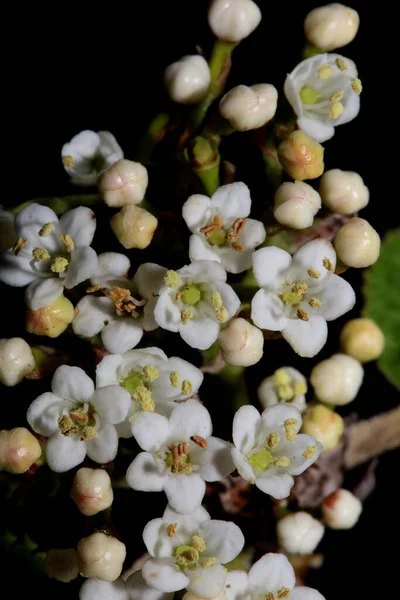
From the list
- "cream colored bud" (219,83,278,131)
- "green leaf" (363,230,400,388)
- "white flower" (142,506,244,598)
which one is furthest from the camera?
"green leaf" (363,230,400,388)

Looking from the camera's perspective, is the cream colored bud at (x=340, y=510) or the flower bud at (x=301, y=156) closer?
the flower bud at (x=301, y=156)

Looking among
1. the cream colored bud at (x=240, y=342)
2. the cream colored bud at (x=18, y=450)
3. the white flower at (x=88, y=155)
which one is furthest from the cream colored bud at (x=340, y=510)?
the white flower at (x=88, y=155)

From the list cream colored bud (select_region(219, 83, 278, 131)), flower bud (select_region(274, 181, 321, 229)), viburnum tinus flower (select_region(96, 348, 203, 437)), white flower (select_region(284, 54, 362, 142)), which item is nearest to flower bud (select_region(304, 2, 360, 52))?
white flower (select_region(284, 54, 362, 142))

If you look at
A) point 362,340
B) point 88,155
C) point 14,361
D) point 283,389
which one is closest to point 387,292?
point 362,340

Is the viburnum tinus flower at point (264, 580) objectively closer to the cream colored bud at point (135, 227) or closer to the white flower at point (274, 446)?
the white flower at point (274, 446)

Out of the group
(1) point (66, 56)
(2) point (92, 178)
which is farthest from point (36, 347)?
(1) point (66, 56)

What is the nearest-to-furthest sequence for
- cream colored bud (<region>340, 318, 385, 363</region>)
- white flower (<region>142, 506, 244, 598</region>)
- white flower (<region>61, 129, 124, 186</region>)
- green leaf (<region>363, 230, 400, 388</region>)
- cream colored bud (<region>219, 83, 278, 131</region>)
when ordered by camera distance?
1. white flower (<region>142, 506, 244, 598</region>)
2. cream colored bud (<region>219, 83, 278, 131</region>)
3. white flower (<region>61, 129, 124, 186</region>)
4. cream colored bud (<region>340, 318, 385, 363</region>)
5. green leaf (<region>363, 230, 400, 388</region>)

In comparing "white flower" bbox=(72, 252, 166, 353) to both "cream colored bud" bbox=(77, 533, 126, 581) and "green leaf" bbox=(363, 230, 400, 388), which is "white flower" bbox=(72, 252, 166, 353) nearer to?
"cream colored bud" bbox=(77, 533, 126, 581)
